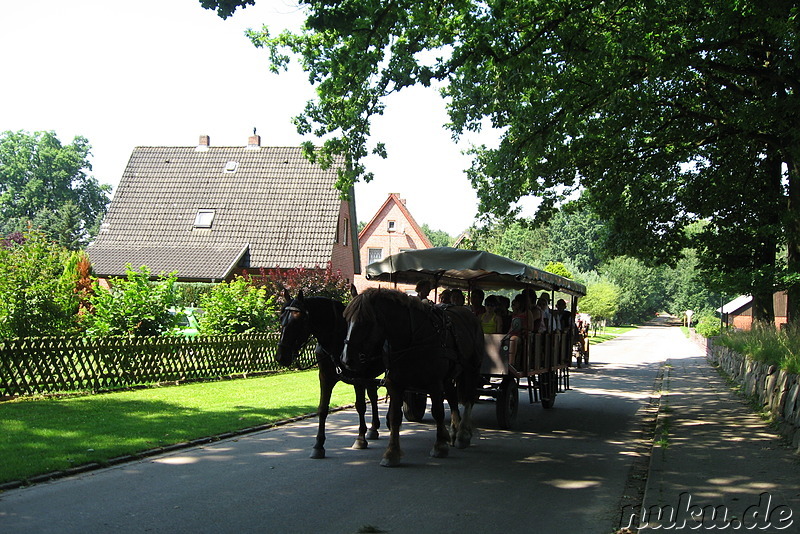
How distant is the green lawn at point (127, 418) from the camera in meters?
8.80

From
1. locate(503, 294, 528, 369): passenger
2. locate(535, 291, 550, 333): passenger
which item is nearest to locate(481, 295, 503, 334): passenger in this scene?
locate(503, 294, 528, 369): passenger

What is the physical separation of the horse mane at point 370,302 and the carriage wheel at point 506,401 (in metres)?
2.99

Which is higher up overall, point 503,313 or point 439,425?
point 503,313

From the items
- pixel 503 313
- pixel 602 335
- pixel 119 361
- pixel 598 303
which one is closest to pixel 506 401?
pixel 503 313

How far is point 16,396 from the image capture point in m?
13.9

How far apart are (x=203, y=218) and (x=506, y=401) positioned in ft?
94.5

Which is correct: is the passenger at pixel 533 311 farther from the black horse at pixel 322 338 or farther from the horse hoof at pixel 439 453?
the black horse at pixel 322 338

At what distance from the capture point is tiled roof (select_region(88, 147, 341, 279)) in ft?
116

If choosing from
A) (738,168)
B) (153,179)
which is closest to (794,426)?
(738,168)

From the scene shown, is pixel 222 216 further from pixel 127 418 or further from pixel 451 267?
pixel 451 267

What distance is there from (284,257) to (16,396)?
21.9 m

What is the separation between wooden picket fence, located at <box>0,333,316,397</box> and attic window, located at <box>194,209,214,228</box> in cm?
1759

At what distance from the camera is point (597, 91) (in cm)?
1512

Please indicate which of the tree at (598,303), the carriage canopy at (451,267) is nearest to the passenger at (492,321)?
the carriage canopy at (451,267)
